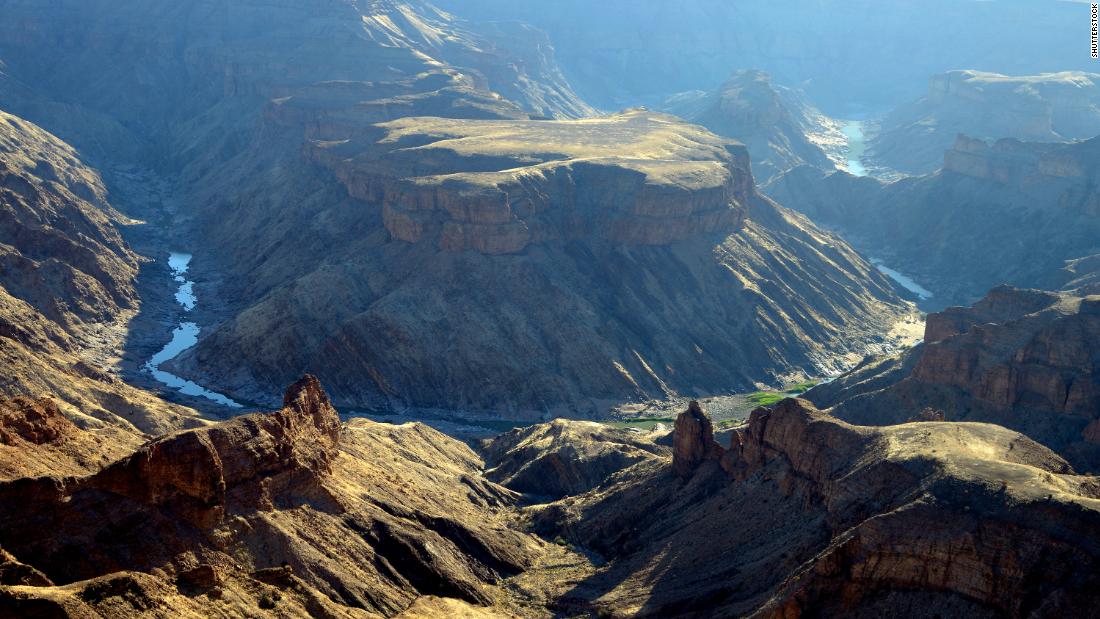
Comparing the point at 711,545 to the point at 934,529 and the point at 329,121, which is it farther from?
the point at 329,121

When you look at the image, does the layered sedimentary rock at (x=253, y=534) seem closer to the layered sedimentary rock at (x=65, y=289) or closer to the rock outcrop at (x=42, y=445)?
the rock outcrop at (x=42, y=445)

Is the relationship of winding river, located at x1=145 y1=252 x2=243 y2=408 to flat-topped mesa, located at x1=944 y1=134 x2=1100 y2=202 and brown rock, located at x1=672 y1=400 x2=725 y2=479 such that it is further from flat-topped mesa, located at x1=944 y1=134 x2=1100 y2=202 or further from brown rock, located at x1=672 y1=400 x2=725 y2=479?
flat-topped mesa, located at x1=944 y1=134 x2=1100 y2=202

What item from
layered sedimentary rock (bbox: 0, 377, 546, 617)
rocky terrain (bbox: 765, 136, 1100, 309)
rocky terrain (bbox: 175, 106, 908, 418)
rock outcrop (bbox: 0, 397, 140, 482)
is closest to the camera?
layered sedimentary rock (bbox: 0, 377, 546, 617)

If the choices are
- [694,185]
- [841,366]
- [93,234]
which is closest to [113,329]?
[93,234]

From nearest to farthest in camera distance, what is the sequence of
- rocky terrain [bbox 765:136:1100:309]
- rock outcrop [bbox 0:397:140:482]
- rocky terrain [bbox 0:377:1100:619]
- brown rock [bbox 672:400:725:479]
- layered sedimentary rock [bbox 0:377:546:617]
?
1. layered sedimentary rock [bbox 0:377:546:617]
2. rocky terrain [bbox 0:377:1100:619]
3. rock outcrop [bbox 0:397:140:482]
4. brown rock [bbox 672:400:725:479]
5. rocky terrain [bbox 765:136:1100:309]

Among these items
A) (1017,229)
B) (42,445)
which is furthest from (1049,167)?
(42,445)

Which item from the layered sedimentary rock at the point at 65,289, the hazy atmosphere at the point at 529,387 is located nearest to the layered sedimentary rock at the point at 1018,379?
the hazy atmosphere at the point at 529,387

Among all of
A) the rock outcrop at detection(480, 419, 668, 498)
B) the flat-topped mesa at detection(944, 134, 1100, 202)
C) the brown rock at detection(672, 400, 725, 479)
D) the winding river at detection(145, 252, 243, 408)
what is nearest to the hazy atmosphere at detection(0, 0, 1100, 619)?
the brown rock at detection(672, 400, 725, 479)

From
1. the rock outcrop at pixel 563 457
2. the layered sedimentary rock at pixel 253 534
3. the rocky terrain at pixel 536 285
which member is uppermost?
the rocky terrain at pixel 536 285
